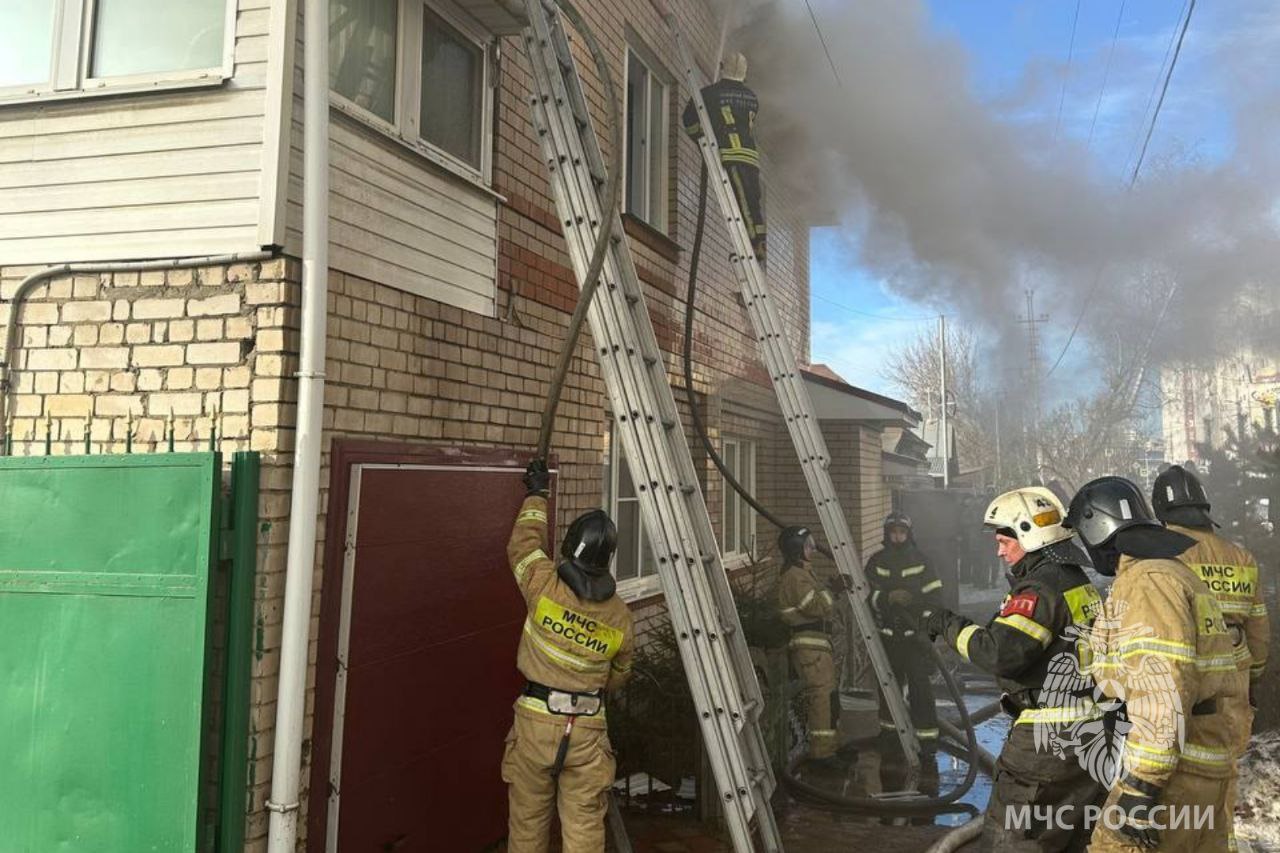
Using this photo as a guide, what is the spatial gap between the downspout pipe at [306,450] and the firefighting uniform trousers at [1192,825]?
277cm

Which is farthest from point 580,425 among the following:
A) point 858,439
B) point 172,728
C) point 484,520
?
point 858,439

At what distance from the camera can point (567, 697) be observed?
3400 mm

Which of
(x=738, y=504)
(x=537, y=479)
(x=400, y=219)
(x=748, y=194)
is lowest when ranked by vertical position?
(x=738, y=504)

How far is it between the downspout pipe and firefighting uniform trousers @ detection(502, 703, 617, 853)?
3.01 feet

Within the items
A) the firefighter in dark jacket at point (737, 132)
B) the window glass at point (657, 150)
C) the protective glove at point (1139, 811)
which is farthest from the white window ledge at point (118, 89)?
the firefighter in dark jacket at point (737, 132)

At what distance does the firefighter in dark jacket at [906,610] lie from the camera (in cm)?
616

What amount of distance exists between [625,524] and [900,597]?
223 centimetres

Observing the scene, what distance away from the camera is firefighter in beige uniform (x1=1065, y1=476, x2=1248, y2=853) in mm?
2664

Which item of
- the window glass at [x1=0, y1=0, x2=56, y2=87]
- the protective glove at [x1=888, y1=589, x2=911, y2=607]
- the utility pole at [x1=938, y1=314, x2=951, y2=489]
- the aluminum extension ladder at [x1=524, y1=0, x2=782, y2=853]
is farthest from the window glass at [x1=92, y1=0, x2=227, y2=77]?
the utility pole at [x1=938, y1=314, x2=951, y2=489]

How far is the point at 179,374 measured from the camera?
2.93 meters

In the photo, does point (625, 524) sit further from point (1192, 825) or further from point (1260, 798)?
point (1260, 798)

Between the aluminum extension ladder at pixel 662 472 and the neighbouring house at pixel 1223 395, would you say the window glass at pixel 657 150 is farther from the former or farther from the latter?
the neighbouring house at pixel 1223 395

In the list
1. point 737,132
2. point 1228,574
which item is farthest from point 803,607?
point 737,132

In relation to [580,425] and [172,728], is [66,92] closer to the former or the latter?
[172,728]
